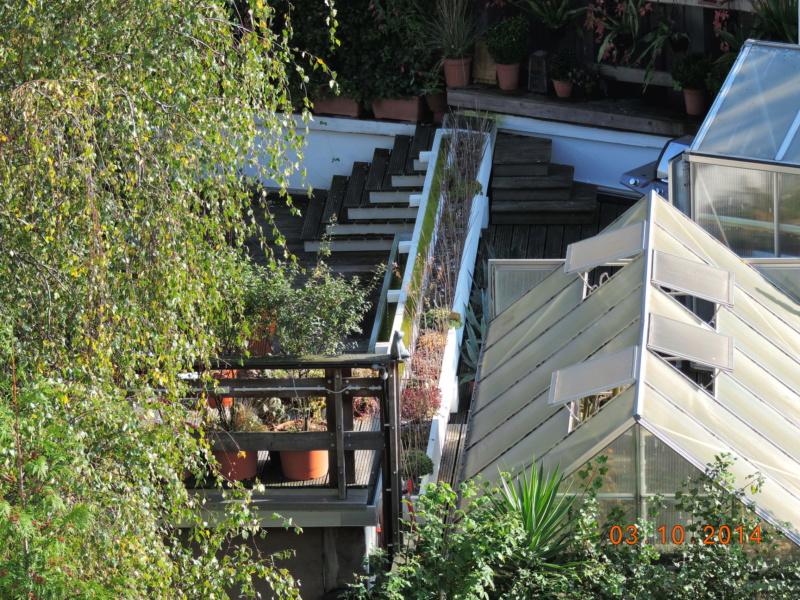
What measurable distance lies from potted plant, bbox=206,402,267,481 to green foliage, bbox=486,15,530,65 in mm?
6222

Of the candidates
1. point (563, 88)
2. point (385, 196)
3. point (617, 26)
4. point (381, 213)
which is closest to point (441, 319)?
point (381, 213)

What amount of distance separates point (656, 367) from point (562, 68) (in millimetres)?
6242

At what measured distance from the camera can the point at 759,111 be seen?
8250mm

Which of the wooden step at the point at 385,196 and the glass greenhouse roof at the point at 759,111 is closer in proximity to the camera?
the glass greenhouse roof at the point at 759,111

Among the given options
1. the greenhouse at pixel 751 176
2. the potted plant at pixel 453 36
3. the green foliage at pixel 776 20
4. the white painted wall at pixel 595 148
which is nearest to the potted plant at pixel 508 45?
the potted plant at pixel 453 36

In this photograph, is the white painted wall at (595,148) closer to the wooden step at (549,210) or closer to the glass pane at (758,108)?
the wooden step at (549,210)

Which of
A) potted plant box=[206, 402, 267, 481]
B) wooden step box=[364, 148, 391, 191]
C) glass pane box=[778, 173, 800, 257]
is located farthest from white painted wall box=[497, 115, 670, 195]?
potted plant box=[206, 402, 267, 481]

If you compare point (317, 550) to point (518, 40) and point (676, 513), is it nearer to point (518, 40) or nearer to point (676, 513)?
point (676, 513)

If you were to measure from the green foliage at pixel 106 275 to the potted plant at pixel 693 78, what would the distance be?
6.58 meters

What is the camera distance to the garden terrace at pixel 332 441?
5890mm

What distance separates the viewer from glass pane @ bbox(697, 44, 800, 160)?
7832 millimetres

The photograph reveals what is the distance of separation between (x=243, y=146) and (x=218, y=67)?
17.0 inches

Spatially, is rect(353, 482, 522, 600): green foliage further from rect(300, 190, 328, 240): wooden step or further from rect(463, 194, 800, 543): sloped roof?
rect(300, 190, 328, 240): wooden step

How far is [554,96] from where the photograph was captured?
38.3 ft
